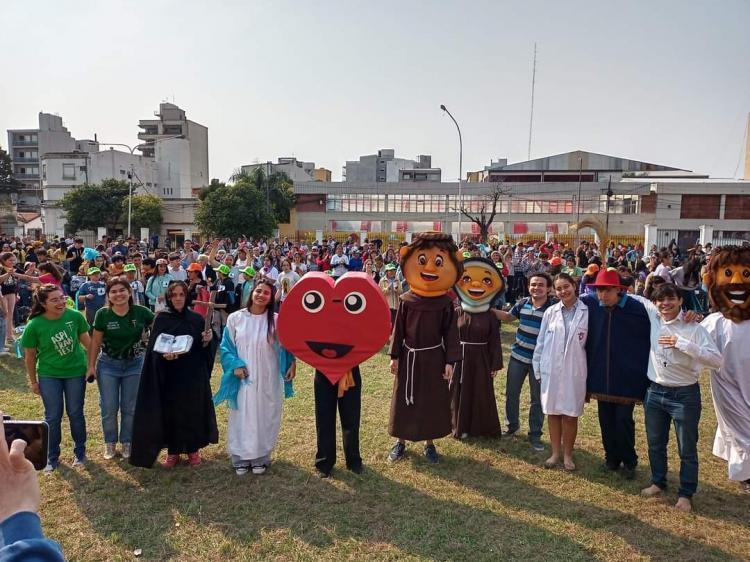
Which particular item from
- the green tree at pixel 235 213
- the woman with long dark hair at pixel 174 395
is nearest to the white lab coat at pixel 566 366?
the woman with long dark hair at pixel 174 395

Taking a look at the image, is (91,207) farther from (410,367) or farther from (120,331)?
(410,367)

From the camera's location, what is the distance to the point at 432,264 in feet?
15.9

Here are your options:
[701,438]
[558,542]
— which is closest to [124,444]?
[558,542]

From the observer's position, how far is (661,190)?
4025cm

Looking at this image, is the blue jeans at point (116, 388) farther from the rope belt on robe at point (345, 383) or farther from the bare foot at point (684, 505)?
the bare foot at point (684, 505)

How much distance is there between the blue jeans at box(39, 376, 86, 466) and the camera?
473 centimetres

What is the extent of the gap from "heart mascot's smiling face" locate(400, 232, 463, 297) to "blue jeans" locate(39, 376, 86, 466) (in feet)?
9.93

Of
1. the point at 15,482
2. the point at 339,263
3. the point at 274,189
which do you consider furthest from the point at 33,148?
the point at 15,482

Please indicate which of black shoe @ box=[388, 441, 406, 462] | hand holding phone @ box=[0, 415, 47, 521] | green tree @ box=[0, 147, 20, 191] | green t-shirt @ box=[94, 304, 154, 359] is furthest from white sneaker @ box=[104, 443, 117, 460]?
green tree @ box=[0, 147, 20, 191]

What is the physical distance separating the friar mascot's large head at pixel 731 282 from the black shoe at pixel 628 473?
4.91 ft

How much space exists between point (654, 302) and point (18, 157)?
72006 millimetres

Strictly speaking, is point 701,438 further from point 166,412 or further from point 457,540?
point 166,412

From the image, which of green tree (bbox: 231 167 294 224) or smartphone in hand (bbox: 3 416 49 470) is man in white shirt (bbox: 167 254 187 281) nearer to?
smartphone in hand (bbox: 3 416 49 470)

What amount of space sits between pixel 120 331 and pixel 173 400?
75cm
